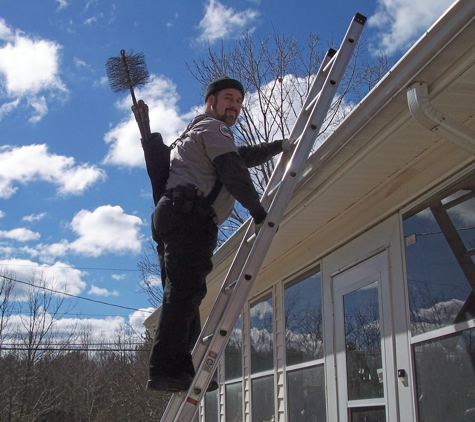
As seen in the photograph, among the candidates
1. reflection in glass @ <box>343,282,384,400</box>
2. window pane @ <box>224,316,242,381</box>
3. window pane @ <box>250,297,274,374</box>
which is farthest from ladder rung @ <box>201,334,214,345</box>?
window pane @ <box>224,316,242,381</box>

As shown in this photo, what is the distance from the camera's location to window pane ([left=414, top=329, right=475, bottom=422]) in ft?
11.3

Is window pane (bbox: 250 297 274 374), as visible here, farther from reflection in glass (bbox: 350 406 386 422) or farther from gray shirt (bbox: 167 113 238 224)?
gray shirt (bbox: 167 113 238 224)

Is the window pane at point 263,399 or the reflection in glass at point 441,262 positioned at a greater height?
the reflection in glass at point 441,262

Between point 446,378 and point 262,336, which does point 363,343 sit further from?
point 262,336

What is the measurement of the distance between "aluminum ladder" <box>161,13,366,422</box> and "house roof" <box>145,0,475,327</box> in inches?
10.2

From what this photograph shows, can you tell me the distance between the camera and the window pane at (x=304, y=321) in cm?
546

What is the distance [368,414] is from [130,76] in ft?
9.64

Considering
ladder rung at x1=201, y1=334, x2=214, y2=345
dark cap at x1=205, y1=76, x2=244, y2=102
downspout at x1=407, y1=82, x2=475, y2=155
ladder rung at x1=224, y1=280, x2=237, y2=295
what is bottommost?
ladder rung at x1=201, y1=334, x2=214, y2=345

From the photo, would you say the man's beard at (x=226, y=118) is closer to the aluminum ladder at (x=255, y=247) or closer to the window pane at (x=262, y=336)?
the aluminum ladder at (x=255, y=247)

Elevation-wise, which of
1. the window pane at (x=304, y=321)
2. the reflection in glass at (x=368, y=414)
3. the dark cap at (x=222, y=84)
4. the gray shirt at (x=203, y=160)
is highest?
the dark cap at (x=222, y=84)

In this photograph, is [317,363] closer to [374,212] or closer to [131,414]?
[374,212]

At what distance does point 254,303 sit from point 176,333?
473 centimetres

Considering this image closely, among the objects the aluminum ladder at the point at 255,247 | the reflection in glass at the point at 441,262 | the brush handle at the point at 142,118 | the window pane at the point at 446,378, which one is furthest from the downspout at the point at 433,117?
the brush handle at the point at 142,118

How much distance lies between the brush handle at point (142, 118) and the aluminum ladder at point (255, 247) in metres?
0.73
